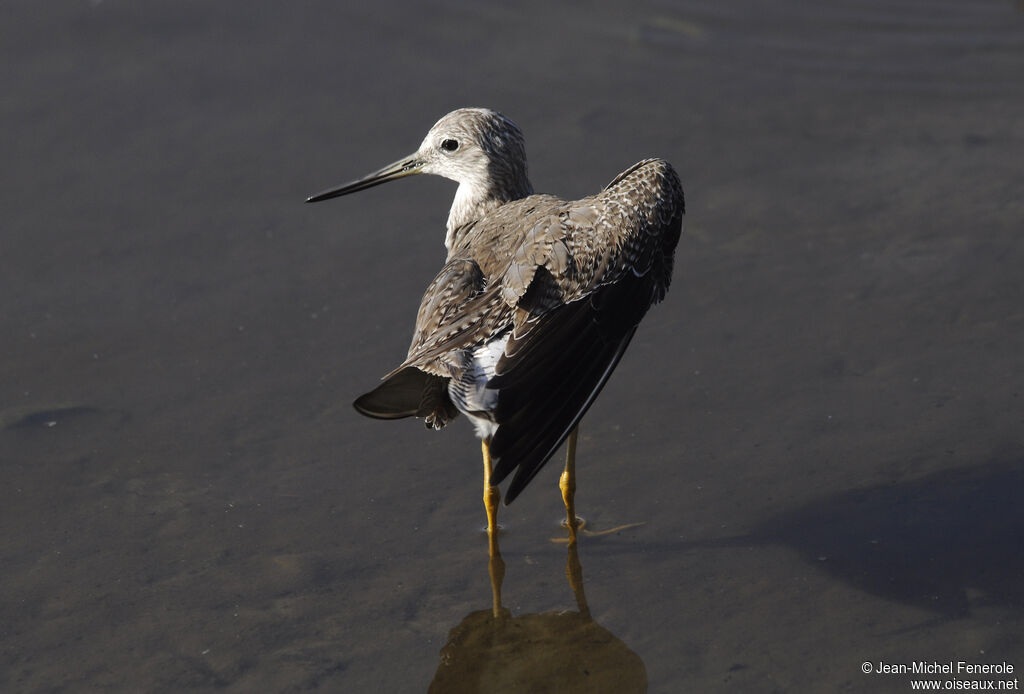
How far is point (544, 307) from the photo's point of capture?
475 cm

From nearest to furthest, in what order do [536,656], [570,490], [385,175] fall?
1. [536,656]
2. [570,490]
3. [385,175]

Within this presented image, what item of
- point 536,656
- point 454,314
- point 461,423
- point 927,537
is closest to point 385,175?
point 461,423

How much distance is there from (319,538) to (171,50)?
4.23 m

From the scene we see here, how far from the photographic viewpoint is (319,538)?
5152 millimetres

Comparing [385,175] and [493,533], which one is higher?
[385,175]

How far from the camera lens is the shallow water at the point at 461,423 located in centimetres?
475

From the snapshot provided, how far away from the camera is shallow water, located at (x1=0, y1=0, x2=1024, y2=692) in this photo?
4754 mm

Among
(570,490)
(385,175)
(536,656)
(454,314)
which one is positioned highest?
(385,175)

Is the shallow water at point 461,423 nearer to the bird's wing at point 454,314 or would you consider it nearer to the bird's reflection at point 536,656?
the bird's reflection at point 536,656

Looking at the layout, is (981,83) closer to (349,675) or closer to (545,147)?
(545,147)

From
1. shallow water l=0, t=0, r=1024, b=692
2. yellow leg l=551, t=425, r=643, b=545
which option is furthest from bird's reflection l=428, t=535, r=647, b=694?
yellow leg l=551, t=425, r=643, b=545

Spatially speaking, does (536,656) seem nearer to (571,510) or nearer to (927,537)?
(571,510)

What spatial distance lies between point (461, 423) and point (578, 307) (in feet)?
3.96

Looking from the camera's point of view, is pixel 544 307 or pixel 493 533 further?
pixel 493 533
